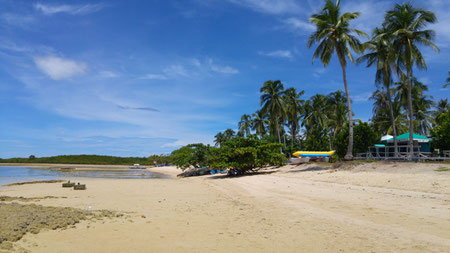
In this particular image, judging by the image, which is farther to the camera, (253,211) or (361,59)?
(361,59)

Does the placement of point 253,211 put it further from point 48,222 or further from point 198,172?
point 198,172

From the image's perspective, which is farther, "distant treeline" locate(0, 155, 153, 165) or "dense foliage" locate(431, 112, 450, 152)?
"distant treeline" locate(0, 155, 153, 165)

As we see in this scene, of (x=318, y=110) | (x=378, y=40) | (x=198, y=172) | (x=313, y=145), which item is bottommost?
(x=198, y=172)

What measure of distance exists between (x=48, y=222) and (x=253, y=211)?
18.7 ft

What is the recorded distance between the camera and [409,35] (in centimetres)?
2228

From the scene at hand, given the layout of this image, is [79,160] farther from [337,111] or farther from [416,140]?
[416,140]

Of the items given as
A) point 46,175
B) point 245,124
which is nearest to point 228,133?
point 245,124

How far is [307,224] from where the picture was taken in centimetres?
692

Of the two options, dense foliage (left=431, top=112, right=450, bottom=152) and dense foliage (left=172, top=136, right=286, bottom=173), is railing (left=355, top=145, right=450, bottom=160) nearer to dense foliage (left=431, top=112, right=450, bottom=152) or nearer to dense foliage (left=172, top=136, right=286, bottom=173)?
dense foliage (left=431, top=112, right=450, bottom=152)

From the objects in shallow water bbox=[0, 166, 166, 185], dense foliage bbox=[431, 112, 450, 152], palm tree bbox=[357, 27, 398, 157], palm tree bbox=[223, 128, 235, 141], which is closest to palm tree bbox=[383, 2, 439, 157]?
palm tree bbox=[357, 27, 398, 157]

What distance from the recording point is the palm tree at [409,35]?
72.7 ft

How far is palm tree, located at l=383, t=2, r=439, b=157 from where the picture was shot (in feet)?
72.7

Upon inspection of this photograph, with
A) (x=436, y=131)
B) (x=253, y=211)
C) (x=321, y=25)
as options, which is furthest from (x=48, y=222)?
(x=436, y=131)

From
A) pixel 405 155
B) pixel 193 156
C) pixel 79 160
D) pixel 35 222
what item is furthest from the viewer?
pixel 79 160
